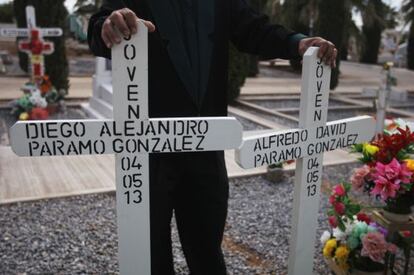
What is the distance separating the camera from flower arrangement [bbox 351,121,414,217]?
2.21 meters

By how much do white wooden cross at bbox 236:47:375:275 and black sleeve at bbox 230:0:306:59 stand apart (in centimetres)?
11

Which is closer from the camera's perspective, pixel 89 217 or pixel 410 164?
pixel 410 164

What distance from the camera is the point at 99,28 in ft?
5.09

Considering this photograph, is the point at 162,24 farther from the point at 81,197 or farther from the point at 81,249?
the point at 81,197

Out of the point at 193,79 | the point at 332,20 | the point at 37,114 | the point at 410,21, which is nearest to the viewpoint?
the point at 193,79

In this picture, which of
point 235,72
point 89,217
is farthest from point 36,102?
point 89,217

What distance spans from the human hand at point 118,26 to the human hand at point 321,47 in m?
0.72

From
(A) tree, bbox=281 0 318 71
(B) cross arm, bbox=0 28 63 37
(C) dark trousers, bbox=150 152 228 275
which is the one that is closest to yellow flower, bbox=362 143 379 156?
(C) dark trousers, bbox=150 152 228 275

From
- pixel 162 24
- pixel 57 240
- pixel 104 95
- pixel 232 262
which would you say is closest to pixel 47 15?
pixel 104 95

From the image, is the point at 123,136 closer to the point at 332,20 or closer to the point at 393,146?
the point at 393,146

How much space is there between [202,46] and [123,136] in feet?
1.54

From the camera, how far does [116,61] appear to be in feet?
4.91

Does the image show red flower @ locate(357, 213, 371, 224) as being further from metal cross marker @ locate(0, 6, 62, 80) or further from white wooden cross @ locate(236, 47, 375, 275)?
metal cross marker @ locate(0, 6, 62, 80)

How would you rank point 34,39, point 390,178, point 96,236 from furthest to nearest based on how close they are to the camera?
point 34,39 < point 96,236 < point 390,178
